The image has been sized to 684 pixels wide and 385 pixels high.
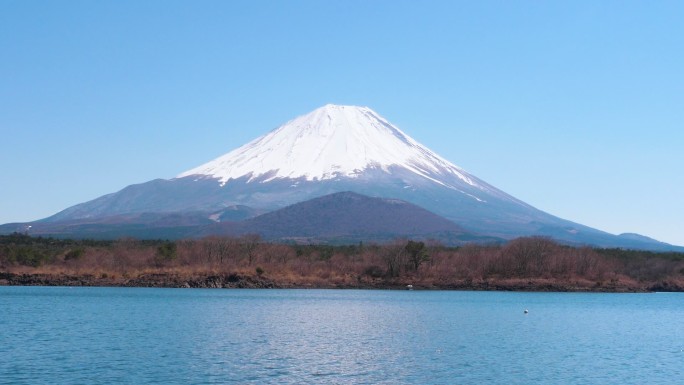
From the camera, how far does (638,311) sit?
190 feet

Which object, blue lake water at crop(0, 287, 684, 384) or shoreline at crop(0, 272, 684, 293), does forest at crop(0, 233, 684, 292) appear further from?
blue lake water at crop(0, 287, 684, 384)

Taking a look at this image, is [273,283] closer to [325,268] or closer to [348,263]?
[325,268]

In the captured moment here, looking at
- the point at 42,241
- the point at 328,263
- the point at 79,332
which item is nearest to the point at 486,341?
the point at 79,332

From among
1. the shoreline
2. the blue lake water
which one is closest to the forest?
the shoreline

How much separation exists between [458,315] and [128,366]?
2567 centimetres

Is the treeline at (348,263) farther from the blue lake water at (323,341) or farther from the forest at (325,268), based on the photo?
the blue lake water at (323,341)

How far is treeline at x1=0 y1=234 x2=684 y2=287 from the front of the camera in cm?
7738

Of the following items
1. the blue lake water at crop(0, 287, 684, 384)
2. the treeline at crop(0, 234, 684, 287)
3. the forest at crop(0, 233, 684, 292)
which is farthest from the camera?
the treeline at crop(0, 234, 684, 287)

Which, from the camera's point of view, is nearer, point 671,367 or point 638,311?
point 671,367

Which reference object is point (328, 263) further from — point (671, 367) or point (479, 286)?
point (671, 367)

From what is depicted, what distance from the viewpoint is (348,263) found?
83.3 metres

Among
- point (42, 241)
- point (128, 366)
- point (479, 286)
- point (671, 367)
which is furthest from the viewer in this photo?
point (42, 241)

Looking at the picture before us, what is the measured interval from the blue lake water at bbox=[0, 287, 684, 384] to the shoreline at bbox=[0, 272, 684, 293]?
39.3ft

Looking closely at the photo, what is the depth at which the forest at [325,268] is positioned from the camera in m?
74.6
